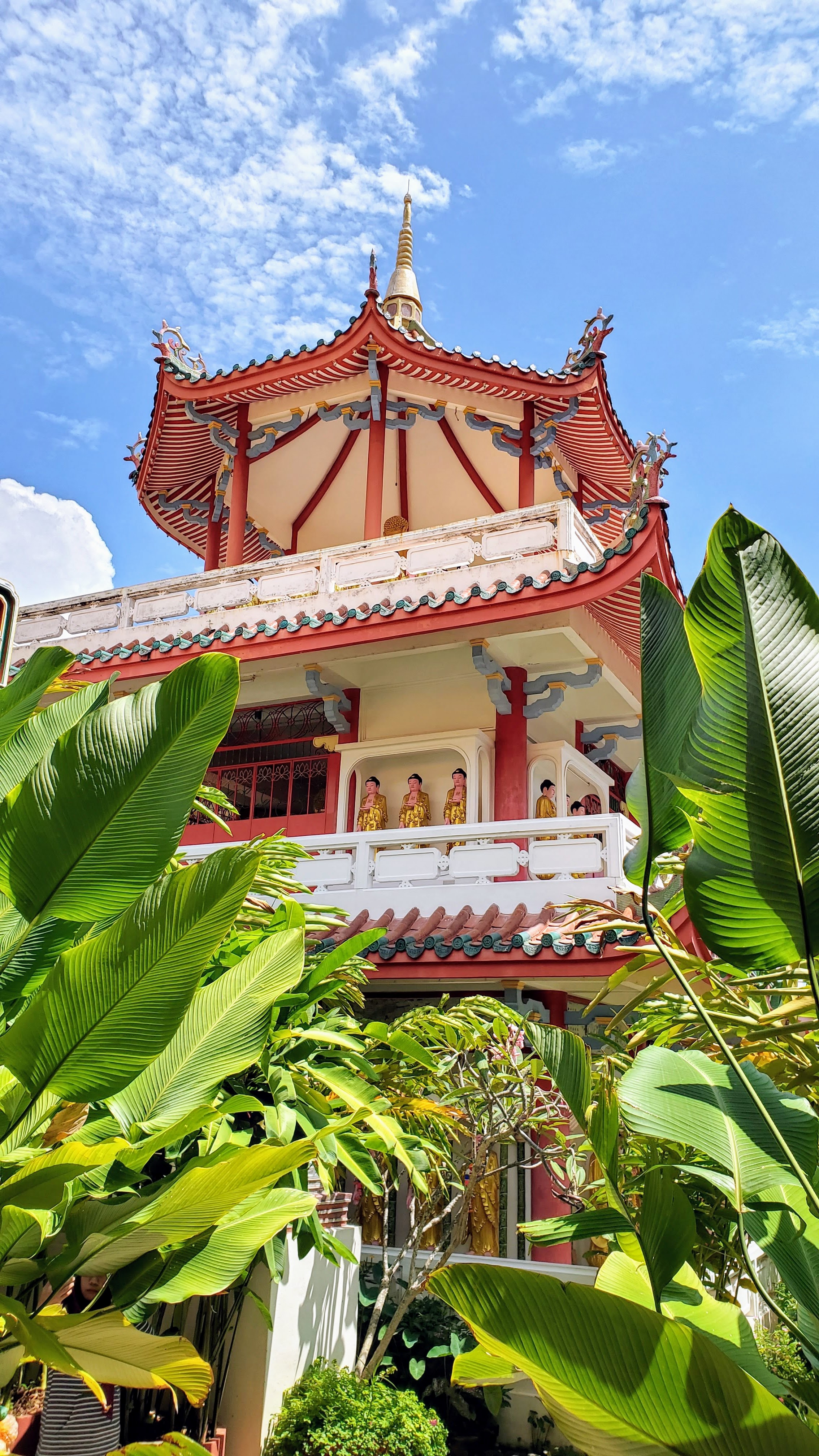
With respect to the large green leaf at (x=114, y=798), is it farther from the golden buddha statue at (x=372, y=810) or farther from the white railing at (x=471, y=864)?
the golden buddha statue at (x=372, y=810)

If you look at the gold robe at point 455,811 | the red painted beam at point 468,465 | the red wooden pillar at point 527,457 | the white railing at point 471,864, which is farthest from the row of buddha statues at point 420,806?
the red painted beam at point 468,465

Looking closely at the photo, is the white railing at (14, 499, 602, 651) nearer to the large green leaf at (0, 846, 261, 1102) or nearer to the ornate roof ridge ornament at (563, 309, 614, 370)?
the ornate roof ridge ornament at (563, 309, 614, 370)

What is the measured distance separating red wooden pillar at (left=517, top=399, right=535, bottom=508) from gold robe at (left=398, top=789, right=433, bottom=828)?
2888 mm

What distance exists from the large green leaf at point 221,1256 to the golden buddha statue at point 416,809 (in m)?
7.56

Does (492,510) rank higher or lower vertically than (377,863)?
higher

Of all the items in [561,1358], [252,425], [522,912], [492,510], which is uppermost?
[252,425]

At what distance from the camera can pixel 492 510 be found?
10.8 meters

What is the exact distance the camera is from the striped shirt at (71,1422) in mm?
2953

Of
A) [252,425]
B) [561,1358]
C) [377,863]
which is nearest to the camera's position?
[561,1358]

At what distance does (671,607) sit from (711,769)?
180 mm

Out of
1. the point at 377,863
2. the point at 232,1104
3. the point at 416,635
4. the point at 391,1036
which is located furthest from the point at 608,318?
the point at 232,1104

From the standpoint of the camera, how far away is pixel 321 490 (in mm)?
11336

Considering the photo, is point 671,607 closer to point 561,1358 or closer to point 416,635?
point 561,1358

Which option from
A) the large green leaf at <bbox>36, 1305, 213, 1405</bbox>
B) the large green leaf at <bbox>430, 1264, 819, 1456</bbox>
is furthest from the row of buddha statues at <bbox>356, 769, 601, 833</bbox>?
the large green leaf at <bbox>430, 1264, 819, 1456</bbox>
